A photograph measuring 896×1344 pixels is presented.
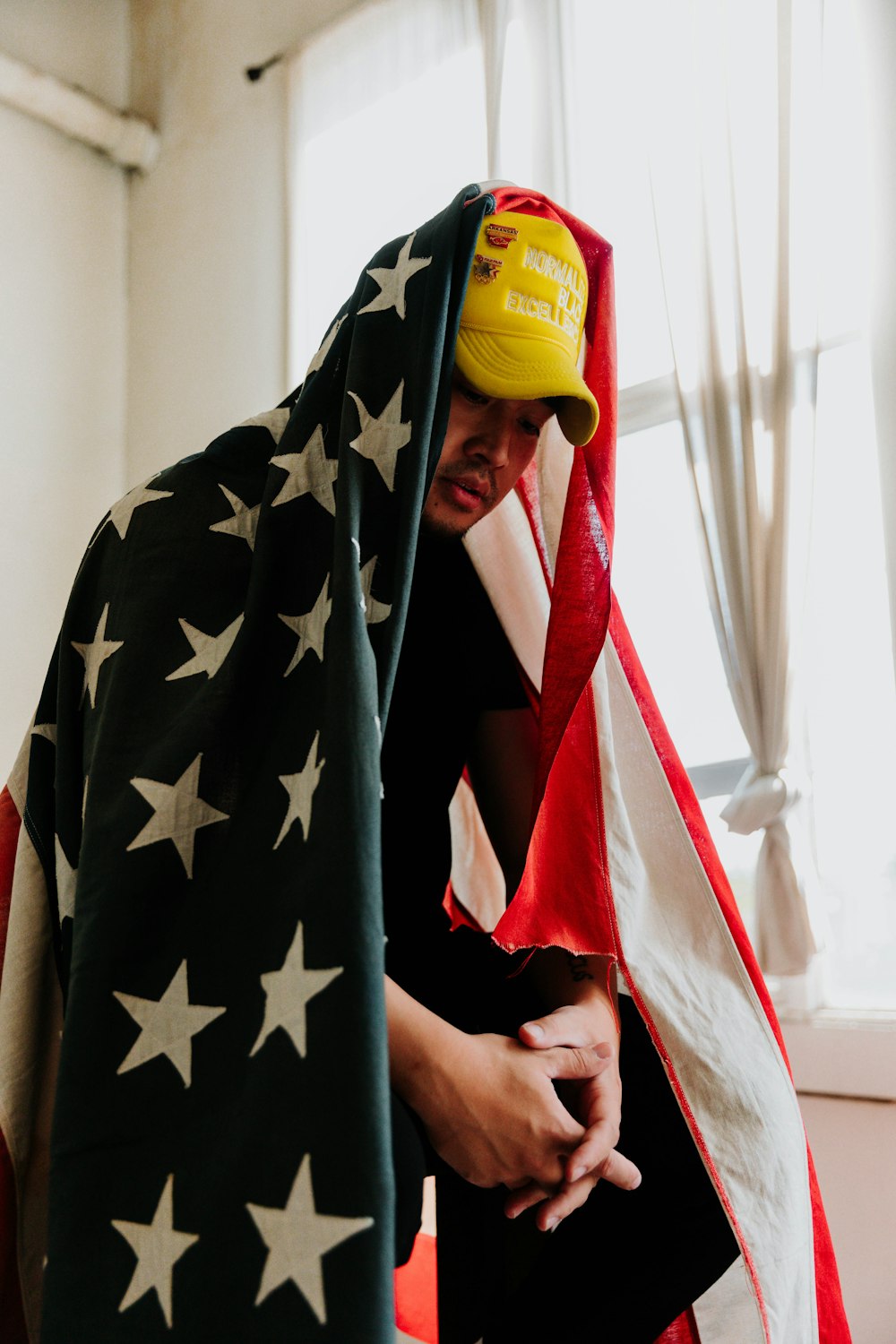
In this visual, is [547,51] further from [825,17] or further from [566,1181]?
[566,1181]

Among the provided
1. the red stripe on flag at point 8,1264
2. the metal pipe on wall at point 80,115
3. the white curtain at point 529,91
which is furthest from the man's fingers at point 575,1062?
the metal pipe on wall at point 80,115

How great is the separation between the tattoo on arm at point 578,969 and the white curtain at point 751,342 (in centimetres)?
77

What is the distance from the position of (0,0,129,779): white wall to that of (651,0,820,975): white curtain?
6.42 ft

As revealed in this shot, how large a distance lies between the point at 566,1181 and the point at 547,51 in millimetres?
2361

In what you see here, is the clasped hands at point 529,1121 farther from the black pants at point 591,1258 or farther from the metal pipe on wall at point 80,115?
the metal pipe on wall at point 80,115

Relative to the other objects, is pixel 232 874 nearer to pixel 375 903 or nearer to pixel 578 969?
pixel 375 903

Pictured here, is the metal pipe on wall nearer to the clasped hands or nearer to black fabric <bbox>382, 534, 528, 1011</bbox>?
black fabric <bbox>382, 534, 528, 1011</bbox>

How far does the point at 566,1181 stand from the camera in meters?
0.81

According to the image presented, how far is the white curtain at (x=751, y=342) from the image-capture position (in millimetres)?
1785

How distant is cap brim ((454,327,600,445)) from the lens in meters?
0.98

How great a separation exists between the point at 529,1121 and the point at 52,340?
3.07 meters

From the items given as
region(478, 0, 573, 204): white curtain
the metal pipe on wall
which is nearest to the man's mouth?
region(478, 0, 573, 204): white curtain

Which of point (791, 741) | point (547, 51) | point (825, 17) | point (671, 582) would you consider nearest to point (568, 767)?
point (791, 741)

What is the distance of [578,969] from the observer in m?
1.02
